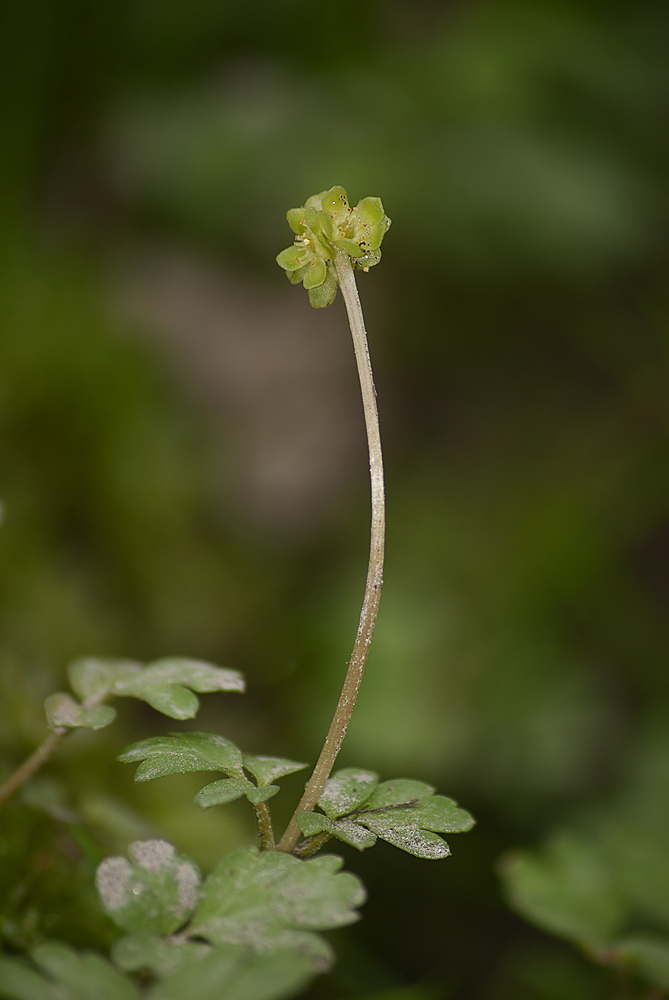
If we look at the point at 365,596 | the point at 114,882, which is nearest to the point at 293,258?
the point at 365,596

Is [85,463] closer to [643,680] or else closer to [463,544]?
[463,544]

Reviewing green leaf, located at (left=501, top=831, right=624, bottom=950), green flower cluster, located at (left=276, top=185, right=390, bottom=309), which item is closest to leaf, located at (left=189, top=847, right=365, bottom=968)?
green flower cluster, located at (left=276, top=185, right=390, bottom=309)

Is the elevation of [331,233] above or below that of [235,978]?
above

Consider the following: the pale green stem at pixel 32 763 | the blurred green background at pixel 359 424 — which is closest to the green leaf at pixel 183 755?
the pale green stem at pixel 32 763

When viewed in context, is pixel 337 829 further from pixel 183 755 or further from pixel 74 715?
pixel 74 715

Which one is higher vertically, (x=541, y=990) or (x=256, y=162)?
(x=256, y=162)

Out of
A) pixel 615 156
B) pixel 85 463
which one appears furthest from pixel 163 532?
pixel 615 156

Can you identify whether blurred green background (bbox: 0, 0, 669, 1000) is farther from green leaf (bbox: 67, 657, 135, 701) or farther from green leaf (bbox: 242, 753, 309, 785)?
green leaf (bbox: 242, 753, 309, 785)
